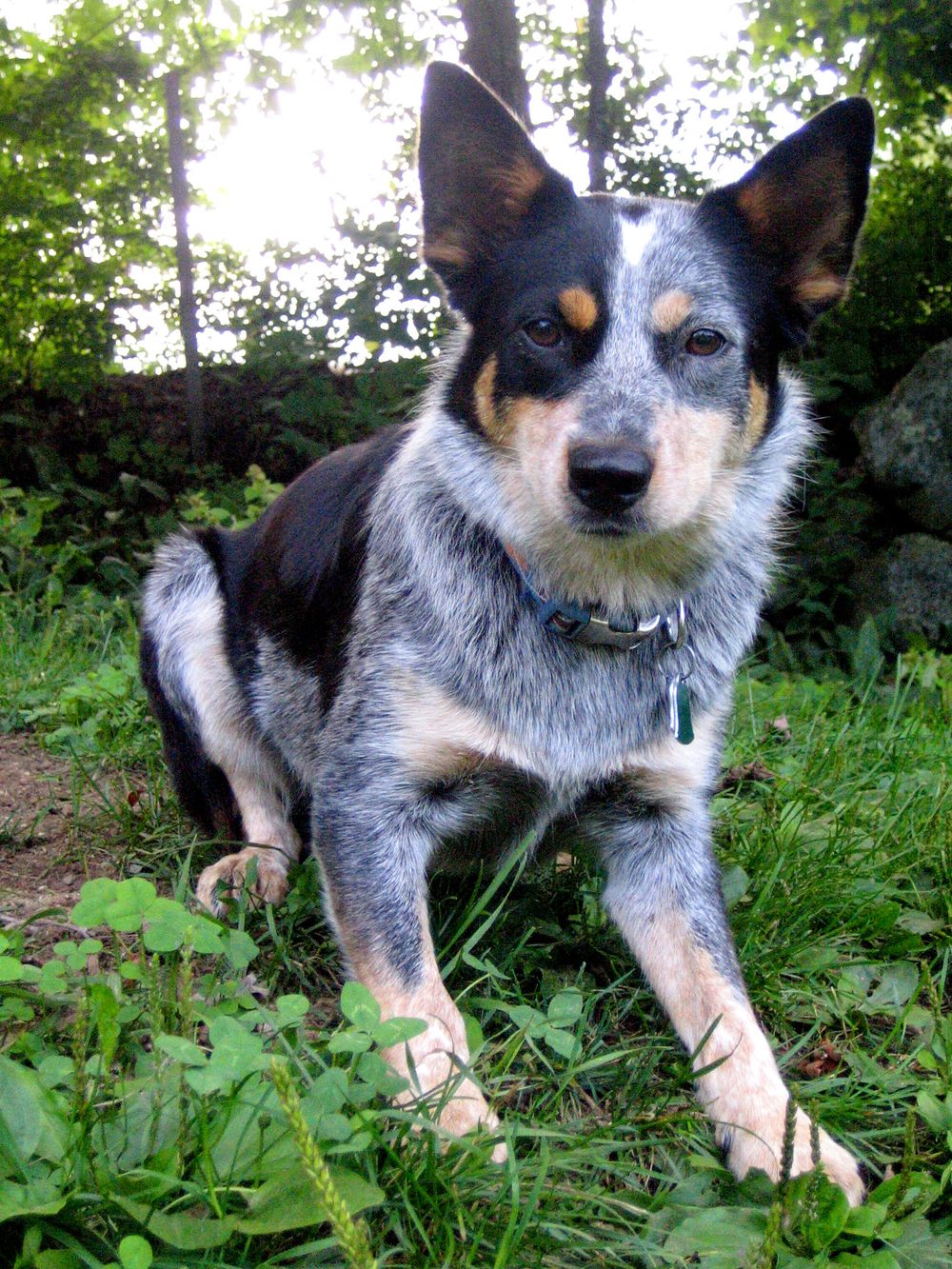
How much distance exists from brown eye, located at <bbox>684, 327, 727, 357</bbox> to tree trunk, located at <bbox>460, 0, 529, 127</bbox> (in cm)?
417

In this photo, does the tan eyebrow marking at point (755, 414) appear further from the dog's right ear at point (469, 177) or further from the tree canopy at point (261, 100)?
the tree canopy at point (261, 100)

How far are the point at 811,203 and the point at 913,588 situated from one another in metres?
4.24

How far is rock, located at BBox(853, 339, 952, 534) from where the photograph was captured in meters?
6.30

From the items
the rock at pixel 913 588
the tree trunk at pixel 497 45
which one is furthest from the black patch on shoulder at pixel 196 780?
the rock at pixel 913 588

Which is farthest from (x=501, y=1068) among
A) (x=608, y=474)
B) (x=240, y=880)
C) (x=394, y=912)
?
(x=608, y=474)

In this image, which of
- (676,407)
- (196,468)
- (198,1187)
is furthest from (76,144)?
(198,1187)

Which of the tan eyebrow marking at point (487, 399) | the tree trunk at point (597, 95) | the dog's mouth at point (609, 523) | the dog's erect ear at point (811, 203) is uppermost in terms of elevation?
the tree trunk at point (597, 95)

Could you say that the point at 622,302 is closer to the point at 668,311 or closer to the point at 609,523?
the point at 668,311

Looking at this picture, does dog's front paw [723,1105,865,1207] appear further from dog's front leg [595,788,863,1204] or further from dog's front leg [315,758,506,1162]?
dog's front leg [315,758,506,1162]

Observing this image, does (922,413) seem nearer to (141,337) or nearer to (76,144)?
(141,337)

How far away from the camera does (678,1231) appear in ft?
5.17

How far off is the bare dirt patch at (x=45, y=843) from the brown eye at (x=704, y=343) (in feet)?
5.50

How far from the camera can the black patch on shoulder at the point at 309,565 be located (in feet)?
8.85

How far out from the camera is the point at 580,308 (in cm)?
222
